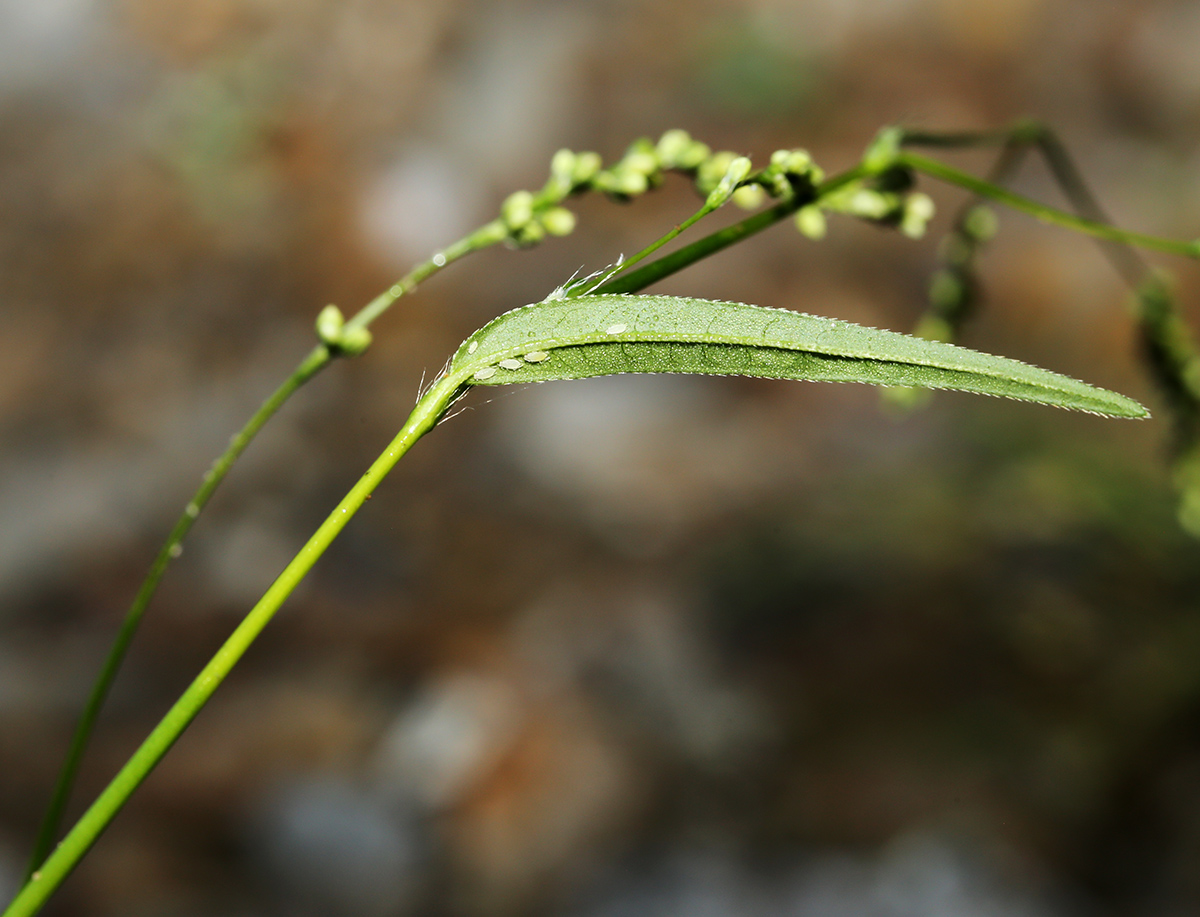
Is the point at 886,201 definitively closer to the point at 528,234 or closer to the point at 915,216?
the point at 915,216

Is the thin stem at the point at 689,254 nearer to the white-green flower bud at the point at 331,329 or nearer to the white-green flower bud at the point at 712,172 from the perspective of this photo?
the white-green flower bud at the point at 712,172

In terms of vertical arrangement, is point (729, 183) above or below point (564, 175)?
below

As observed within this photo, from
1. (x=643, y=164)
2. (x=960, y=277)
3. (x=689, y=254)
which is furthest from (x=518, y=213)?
(x=960, y=277)

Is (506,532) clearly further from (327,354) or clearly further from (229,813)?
(327,354)

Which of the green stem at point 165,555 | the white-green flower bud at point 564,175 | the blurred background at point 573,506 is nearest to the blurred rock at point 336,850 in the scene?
the blurred background at point 573,506

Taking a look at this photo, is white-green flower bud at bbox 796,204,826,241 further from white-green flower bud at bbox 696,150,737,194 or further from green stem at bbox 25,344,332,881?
green stem at bbox 25,344,332,881

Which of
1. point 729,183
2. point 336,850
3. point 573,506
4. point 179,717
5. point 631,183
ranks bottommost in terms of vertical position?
point 179,717

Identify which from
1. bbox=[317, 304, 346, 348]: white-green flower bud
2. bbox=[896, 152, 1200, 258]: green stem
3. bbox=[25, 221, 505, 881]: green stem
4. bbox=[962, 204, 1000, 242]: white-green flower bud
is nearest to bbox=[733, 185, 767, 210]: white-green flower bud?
bbox=[896, 152, 1200, 258]: green stem
